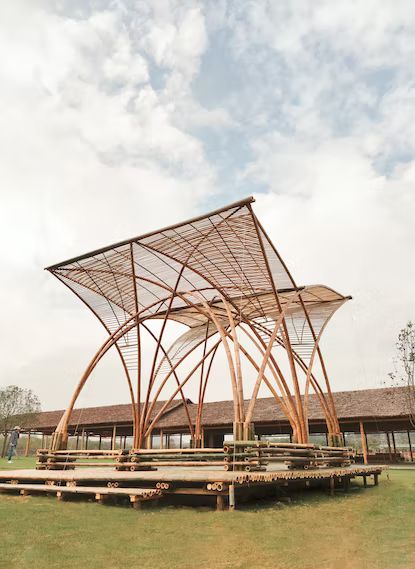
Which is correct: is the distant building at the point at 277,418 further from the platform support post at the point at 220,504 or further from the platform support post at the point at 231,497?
the platform support post at the point at 231,497

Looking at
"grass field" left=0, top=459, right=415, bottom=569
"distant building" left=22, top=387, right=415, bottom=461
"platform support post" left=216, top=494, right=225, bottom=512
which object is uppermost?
"distant building" left=22, top=387, right=415, bottom=461

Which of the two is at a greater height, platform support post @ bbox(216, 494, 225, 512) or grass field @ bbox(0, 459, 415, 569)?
platform support post @ bbox(216, 494, 225, 512)

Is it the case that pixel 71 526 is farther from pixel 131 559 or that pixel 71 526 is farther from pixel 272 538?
pixel 272 538

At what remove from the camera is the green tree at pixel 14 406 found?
128ft

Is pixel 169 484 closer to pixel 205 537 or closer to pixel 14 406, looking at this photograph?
pixel 205 537

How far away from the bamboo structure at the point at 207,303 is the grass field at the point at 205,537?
106 inches

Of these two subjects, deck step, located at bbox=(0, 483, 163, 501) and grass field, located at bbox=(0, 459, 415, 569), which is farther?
deck step, located at bbox=(0, 483, 163, 501)

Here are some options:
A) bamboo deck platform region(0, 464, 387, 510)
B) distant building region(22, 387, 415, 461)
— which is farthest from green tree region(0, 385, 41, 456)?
bamboo deck platform region(0, 464, 387, 510)

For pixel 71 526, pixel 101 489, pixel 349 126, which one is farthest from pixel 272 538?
pixel 349 126

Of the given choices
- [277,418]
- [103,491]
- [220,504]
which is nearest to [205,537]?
[220,504]

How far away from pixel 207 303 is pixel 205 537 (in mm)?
10276

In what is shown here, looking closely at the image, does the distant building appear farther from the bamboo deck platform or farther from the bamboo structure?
the bamboo deck platform

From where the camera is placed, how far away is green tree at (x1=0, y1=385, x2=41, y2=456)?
A: 39094mm

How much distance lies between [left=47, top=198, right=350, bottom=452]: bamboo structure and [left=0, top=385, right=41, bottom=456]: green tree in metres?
23.8
